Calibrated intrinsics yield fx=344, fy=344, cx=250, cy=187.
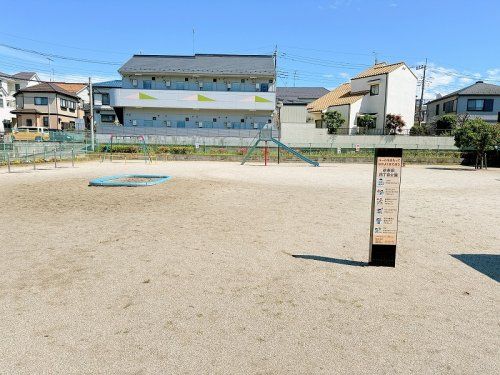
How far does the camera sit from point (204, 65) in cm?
3969

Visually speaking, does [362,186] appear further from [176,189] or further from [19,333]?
→ [19,333]

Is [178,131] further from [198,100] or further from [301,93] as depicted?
[301,93]

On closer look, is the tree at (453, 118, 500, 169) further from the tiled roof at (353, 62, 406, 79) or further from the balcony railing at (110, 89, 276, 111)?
the balcony railing at (110, 89, 276, 111)

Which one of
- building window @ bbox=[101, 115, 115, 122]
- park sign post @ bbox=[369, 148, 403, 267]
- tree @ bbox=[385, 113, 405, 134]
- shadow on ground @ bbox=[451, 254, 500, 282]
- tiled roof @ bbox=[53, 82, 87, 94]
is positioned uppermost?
tiled roof @ bbox=[53, 82, 87, 94]

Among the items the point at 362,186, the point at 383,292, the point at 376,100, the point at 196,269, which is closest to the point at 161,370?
the point at 196,269

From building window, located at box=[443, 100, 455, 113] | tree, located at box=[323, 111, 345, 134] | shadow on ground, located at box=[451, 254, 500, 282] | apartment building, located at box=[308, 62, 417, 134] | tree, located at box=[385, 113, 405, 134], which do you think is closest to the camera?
shadow on ground, located at box=[451, 254, 500, 282]

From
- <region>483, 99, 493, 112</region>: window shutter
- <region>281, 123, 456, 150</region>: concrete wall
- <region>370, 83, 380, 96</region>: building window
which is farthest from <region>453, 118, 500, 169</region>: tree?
<region>483, 99, 493, 112</region>: window shutter

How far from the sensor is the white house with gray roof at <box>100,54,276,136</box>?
37.6 m

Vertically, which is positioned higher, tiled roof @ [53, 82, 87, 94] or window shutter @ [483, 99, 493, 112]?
tiled roof @ [53, 82, 87, 94]

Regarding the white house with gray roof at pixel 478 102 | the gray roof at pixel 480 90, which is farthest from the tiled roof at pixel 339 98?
the gray roof at pixel 480 90

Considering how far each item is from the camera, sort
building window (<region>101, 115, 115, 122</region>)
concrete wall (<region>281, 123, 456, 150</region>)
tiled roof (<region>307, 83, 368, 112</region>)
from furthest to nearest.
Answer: building window (<region>101, 115, 115, 122</region>), tiled roof (<region>307, 83, 368, 112</region>), concrete wall (<region>281, 123, 456, 150</region>)

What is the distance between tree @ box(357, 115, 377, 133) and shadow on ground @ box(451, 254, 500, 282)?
32.5m

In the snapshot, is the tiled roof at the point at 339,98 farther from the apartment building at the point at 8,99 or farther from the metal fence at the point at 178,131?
the apartment building at the point at 8,99

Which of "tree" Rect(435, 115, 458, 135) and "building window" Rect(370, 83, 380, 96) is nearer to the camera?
"tree" Rect(435, 115, 458, 135)
